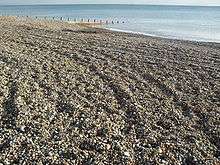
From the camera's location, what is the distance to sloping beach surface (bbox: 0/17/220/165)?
10.6 m

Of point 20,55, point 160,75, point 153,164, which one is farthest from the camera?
point 20,55

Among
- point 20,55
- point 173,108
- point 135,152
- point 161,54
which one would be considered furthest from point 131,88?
point 161,54

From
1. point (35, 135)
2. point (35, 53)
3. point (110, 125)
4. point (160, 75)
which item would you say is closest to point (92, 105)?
point (110, 125)

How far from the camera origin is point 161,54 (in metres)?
25.2

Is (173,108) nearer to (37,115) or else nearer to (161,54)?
(37,115)

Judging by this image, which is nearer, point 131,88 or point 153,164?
point 153,164

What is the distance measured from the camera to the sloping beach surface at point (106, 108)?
34.9 feet

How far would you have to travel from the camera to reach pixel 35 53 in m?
23.0

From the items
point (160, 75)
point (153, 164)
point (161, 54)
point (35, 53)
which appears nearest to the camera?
point (153, 164)

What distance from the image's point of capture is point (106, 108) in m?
14.0

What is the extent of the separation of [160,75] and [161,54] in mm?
6264

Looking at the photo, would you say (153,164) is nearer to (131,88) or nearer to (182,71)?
(131,88)

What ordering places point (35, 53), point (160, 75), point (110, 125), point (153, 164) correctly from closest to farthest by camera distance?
1. point (153, 164)
2. point (110, 125)
3. point (160, 75)
4. point (35, 53)

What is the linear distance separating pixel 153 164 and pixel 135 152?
2.36ft
